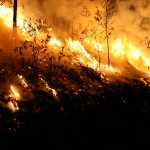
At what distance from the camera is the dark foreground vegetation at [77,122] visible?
16461mm

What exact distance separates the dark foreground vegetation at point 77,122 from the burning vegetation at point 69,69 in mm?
99

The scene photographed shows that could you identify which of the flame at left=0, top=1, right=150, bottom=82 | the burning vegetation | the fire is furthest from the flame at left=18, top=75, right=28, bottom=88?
the fire

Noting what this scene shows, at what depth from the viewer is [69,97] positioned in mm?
22188

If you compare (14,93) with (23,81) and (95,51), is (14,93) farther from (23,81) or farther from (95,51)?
(95,51)

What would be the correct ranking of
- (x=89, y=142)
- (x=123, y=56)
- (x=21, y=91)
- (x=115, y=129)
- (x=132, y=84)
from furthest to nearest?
(x=123, y=56) → (x=132, y=84) → (x=21, y=91) → (x=115, y=129) → (x=89, y=142)

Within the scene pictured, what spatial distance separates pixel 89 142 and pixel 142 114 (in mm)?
6958

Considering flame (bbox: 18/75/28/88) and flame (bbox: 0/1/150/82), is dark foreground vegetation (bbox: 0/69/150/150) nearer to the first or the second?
flame (bbox: 18/75/28/88)

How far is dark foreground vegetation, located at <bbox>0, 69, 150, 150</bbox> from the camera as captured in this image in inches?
648

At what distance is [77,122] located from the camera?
19.0m

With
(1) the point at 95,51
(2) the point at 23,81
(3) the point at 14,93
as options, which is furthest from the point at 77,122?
(1) the point at 95,51

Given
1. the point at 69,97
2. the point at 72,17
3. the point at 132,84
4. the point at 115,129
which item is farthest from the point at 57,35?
the point at 115,129

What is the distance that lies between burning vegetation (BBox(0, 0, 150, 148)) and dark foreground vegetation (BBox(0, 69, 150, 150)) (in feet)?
0.32

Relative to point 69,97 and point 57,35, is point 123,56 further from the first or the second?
point 69,97

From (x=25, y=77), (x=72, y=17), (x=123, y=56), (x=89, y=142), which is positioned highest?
(x=72, y=17)
